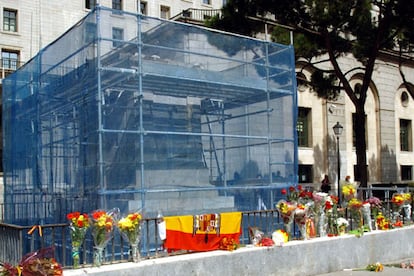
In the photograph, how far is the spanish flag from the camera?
8.66m

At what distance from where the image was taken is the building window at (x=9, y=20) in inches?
1464

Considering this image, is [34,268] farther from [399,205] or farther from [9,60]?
[9,60]

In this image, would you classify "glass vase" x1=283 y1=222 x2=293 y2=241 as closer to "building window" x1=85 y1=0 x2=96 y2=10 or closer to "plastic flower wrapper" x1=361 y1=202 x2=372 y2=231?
"plastic flower wrapper" x1=361 y1=202 x2=372 y2=231

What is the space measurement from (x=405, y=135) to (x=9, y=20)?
31.6m

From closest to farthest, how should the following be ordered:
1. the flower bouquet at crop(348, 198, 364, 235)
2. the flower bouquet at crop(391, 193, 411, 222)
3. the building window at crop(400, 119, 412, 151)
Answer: the flower bouquet at crop(348, 198, 364, 235) → the flower bouquet at crop(391, 193, 411, 222) → the building window at crop(400, 119, 412, 151)

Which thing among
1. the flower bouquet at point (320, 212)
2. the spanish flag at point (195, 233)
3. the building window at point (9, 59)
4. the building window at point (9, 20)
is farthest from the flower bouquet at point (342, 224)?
the building window at point (9, 20)

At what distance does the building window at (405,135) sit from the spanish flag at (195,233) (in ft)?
124

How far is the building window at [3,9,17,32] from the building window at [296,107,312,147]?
2064cm

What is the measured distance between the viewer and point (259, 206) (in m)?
12.5

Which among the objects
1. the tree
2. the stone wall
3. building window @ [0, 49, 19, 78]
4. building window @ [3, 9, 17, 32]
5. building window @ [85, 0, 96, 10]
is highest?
building window @ [85, 0, 96, 10]

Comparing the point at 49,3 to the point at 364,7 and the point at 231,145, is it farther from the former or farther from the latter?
the point at 231,145

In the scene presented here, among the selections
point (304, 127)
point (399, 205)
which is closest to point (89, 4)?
point (304, 127)

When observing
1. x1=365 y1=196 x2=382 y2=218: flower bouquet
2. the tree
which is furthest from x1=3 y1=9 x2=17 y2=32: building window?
x1=365 y1=196 x2=382 y2=218: flower bouquet

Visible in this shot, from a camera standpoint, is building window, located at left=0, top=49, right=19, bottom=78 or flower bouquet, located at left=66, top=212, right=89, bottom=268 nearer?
flower bouquet, located at left=66, top=212, right=89, bottom=268
